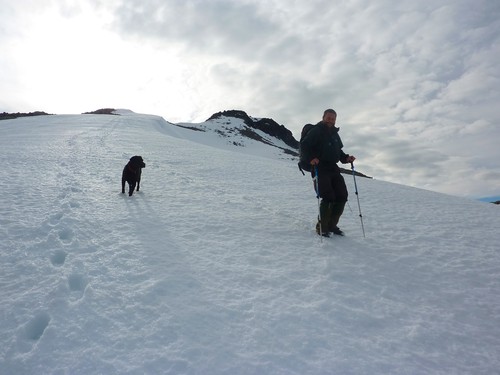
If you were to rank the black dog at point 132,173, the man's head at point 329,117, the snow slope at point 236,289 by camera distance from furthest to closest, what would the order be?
the black dog at point 132,173, the man's head at point 329,117, the snow slope at point 236,289

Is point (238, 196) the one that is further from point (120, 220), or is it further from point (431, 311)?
point (431, 311)

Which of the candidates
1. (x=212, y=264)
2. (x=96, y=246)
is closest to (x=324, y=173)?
(x=212, y=264)

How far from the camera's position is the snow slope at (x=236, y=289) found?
2.92m

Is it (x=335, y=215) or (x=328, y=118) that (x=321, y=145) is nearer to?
(x=328, y=118)

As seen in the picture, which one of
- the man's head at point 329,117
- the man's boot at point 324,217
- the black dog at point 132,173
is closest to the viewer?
the man's boot at point 324,217

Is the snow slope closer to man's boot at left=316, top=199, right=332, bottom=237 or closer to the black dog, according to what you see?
man's boot at left=316, top=199, right=332, bottom=237

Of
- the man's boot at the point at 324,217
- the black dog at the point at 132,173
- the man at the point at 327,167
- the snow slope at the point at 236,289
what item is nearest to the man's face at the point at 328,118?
the man at the point at 327,167

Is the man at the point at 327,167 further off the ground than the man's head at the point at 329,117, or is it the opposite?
the man's head at the point at 329,117

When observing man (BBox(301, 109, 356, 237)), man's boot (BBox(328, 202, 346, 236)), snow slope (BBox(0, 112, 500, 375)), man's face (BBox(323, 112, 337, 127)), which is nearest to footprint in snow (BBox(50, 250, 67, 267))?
snow slope (BBox(0, 112, 500, 375))

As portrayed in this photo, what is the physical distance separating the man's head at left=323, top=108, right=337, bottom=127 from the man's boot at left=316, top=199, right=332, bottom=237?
4.41 ft

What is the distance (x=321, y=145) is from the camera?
6152 millimetres

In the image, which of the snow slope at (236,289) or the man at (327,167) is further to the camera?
the man at (327,167)

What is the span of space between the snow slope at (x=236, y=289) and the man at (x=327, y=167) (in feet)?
1.28

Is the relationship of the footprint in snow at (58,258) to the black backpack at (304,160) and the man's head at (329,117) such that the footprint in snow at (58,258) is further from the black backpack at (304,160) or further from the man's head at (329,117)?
the man's head at (329,117)
